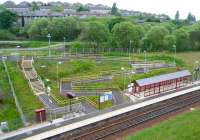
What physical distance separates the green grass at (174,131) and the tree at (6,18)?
74.7 m

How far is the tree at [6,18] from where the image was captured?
93312mm

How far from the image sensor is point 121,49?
74.2 meters

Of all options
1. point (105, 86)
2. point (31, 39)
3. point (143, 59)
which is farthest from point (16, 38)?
point (105, 86)

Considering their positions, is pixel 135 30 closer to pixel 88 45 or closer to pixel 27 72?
pixel 88 45

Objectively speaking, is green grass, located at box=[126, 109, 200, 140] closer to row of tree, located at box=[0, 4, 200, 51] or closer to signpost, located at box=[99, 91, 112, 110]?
signpost, located at box=[99, 91, 112, 110]

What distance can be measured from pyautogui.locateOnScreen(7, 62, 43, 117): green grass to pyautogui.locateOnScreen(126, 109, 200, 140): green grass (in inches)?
440

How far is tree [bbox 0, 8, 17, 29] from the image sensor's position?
9331cm

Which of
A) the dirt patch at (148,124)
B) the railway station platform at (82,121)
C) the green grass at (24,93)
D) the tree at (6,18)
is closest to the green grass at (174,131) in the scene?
the dirt patch at (148,124)

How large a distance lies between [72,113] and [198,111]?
1377cm

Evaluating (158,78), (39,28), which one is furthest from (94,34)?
(158,78)

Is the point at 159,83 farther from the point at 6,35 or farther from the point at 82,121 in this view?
the point at 6,35

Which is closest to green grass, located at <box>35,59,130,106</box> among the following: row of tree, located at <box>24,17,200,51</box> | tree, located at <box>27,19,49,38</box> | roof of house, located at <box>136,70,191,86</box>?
roof of house, located at <box>136,70,191,86</box>

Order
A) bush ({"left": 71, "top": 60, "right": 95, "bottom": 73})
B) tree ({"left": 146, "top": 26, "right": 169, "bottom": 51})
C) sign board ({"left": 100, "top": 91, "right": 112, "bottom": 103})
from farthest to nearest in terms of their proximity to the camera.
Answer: tree ({"left": 146, "top": 26, "right": 169, "bottom": 51}) → bush ({"left": 71, "top": 60, "right": 95, "bottom": 73}) → sign board ({"left": 100, "top": 91, "right": 112, "bottom": 103})

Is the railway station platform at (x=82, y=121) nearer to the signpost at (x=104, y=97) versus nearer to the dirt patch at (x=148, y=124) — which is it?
the signpost at (x=104, y=97)
